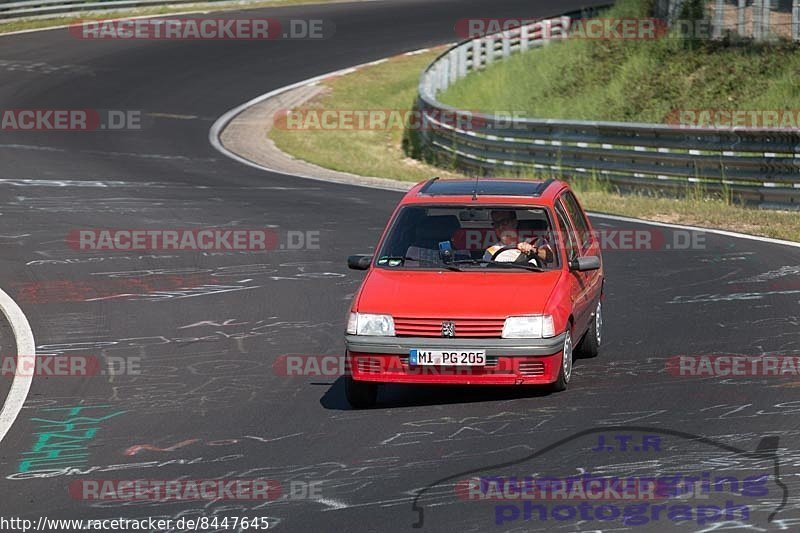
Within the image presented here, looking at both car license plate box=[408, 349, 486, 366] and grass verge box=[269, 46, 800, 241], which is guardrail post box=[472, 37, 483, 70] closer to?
grass verge box=[269, 46, 800, 241]

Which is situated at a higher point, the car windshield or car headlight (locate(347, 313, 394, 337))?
the car windshield

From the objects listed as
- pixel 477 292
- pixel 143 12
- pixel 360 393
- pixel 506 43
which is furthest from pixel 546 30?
pixel 360 393

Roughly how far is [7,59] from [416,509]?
1356 inches

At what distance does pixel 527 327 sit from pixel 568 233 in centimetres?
173

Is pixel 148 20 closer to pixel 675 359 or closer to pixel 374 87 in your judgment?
pixel 374 87

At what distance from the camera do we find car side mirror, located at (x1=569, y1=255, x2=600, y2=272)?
35.1 ft

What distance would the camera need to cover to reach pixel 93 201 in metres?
21.3

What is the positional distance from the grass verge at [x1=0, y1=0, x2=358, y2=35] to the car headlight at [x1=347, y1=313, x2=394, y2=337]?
119 feet

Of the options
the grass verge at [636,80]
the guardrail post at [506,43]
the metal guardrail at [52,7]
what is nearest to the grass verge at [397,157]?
the grass verge at [636,80]

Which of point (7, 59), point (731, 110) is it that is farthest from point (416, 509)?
point (7, 59)

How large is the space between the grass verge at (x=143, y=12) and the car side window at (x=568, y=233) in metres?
35.4

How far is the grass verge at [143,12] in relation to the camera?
44.0m

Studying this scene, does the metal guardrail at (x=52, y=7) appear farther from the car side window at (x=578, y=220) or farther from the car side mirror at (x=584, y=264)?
the car side mirror at (x=584, y=264)

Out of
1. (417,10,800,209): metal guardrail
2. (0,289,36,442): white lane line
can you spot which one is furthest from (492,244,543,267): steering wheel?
(417,10,800,209): metal guardrail
